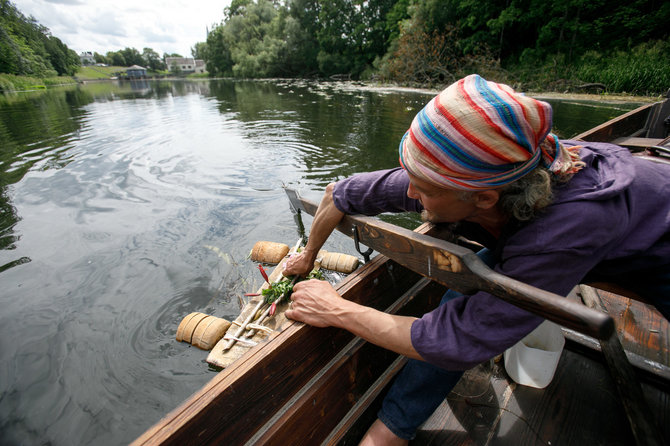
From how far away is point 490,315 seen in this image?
3.12 feet

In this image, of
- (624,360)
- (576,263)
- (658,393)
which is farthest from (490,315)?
(658,393)

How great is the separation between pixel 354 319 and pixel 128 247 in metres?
5.22

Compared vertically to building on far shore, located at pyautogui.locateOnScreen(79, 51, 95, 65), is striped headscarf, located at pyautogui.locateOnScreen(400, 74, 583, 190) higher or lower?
lower

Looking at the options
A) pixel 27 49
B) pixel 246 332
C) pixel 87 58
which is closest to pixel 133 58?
pixel 87 58

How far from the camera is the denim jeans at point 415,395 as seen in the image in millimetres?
1313

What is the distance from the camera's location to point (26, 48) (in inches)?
1756

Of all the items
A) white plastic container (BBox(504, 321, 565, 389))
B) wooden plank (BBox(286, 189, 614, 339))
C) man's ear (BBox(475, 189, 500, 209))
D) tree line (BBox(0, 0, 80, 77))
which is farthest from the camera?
tree line (BBox(0, 0, 80, 77))

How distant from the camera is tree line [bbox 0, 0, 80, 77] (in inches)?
1513

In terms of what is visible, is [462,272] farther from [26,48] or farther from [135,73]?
[135,73]

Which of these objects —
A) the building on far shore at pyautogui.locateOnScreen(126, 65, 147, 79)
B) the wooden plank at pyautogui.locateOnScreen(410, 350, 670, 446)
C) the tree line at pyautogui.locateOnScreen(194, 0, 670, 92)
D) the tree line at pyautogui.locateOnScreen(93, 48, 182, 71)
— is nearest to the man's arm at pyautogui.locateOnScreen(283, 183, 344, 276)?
the wooden plank at pyautogui.locateOnScreen(410, 350, 670, 446)

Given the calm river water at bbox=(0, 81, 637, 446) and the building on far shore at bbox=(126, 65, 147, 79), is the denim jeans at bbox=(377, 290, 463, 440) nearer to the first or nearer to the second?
the calm river water at bbox=(0, 81, 637, 446)

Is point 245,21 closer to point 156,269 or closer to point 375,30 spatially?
point 375,30

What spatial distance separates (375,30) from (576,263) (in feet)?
152

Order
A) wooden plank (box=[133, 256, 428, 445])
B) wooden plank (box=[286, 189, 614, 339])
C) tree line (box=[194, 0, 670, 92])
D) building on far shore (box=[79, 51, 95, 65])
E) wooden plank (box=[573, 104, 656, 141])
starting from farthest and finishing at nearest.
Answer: building on far shore (box=[79, 51, 95, 65]) → tree line (box=[194, 0, 670, 92]) → wooden plank (box=[573, 104, 656, 141]) → wooden plank (box=[133, 256, 428, 445]) → wooden plank (box=[286, 189, 614, 339])
